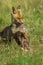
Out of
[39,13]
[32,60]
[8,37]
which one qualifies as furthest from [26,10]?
[32,60]

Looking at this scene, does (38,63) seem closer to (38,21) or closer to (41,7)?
(38,21)

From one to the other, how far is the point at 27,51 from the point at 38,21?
8.41 ft

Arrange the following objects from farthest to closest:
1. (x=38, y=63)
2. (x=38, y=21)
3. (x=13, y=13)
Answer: (x=38, y=21) < (x=13, y=13) < (x=38, y=63)

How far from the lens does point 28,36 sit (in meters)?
8.34

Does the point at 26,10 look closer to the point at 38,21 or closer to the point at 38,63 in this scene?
the point at 38,21

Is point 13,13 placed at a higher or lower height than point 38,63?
higher

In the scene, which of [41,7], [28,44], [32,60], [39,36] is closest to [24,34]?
[28,44]

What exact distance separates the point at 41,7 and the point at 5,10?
4.75ft

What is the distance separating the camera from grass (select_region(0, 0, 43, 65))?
6.53 meters

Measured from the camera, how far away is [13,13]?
26.3 ft

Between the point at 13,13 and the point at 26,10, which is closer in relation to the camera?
the point at 13,13

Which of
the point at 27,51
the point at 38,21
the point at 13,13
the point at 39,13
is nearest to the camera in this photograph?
the point at 27,51

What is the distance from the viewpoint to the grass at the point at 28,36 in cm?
653

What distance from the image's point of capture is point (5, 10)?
34.3 feet
